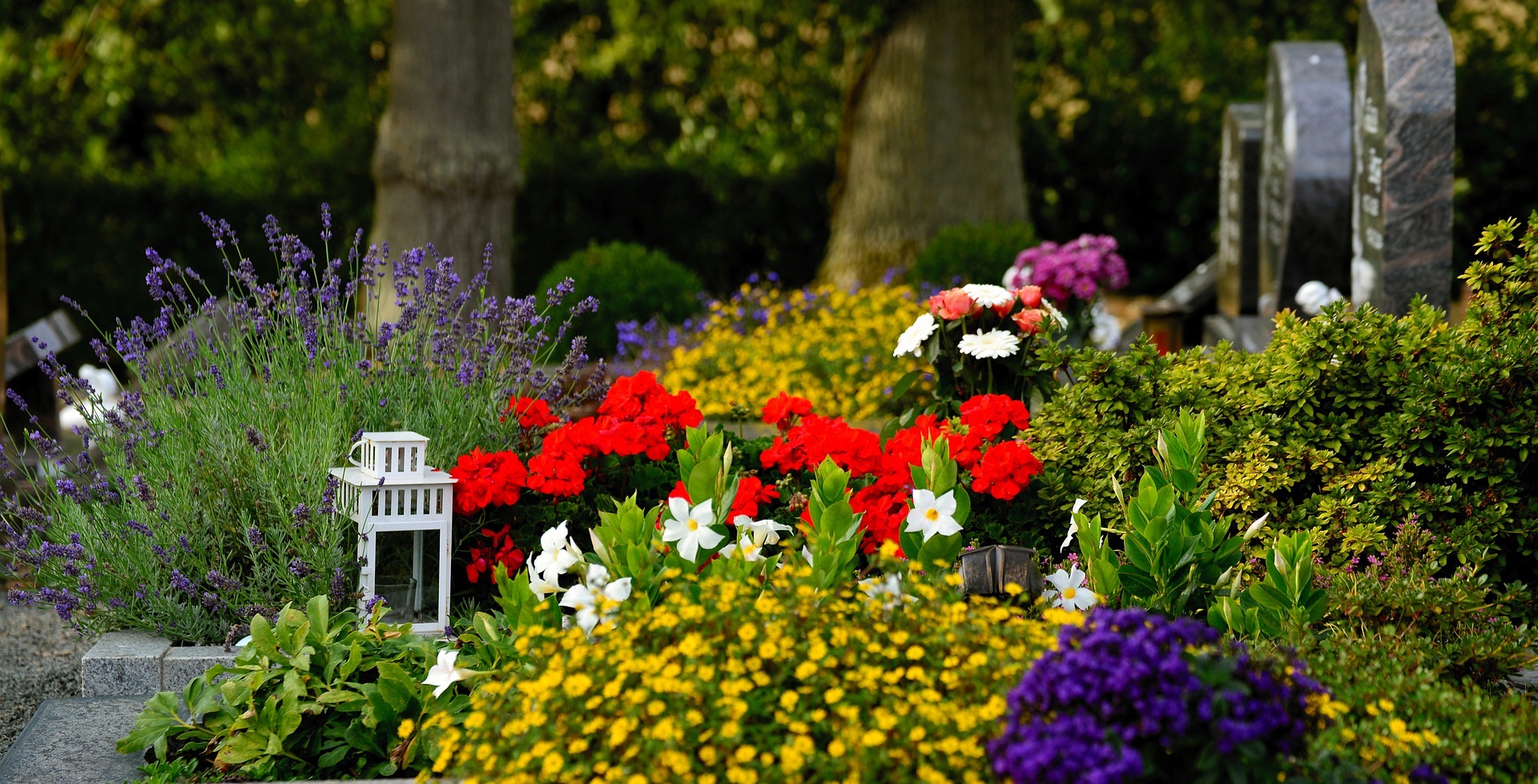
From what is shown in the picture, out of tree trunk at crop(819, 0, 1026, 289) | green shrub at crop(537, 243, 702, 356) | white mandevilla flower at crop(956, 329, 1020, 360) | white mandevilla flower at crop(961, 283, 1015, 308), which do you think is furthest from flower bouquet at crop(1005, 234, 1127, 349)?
white mandevilla flower at crop(956, 329, 1020, 360)

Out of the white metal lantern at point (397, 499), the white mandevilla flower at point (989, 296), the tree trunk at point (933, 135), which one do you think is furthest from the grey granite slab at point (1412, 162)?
the white metal lantern at point (397, 499)

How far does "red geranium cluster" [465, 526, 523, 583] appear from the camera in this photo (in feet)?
12.3

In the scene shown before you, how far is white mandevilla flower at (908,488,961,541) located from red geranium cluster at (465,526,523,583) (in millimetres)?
1389

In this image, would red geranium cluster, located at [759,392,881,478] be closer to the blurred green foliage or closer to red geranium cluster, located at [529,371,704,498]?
red geranium cluster, located at [529,371,704,498]

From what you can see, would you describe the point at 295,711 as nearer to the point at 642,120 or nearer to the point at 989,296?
the point at 989,296

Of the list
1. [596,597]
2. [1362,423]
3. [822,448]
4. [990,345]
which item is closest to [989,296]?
[990,345]

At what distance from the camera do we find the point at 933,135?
34.4 feet

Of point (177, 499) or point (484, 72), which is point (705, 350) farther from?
point (177, 499)

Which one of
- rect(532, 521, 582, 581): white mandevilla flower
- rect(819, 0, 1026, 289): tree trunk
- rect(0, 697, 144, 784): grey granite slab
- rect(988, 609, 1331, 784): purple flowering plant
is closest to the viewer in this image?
rect(988, 609, 1331, 784): purple flowering plant

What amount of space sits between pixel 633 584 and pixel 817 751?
0.74 meters

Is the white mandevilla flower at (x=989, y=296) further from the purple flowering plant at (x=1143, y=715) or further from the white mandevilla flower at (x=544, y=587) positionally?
the purple flowering plant at (x=1143, y=715)

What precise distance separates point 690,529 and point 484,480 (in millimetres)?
931

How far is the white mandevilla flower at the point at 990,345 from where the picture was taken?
13.6 ft

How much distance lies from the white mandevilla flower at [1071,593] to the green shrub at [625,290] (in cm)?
545
